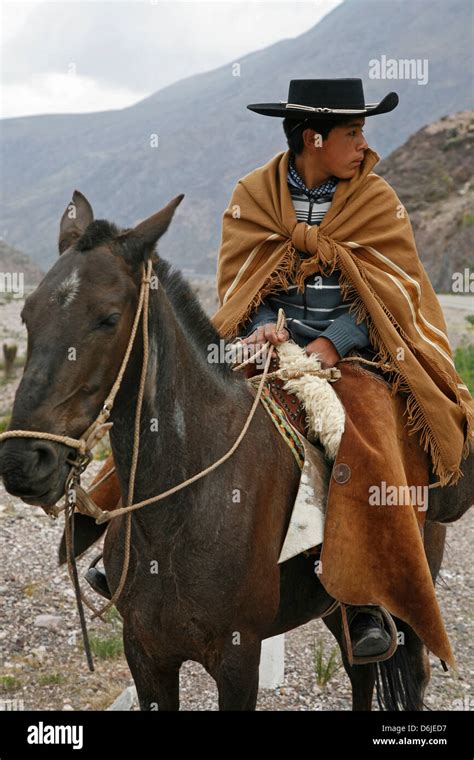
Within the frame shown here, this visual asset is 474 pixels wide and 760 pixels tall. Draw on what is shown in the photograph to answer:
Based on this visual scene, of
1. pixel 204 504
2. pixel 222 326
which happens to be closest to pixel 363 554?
pixel 204 504

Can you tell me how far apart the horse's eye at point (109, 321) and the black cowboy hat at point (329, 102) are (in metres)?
1.85

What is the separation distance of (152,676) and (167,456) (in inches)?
38.2

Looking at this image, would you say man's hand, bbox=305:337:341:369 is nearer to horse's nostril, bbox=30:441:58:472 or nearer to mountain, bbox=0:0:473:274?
horse's nostril, bbox=30:441:58:472

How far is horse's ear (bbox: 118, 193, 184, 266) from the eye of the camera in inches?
121

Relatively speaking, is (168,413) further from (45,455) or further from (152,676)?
(152,676)

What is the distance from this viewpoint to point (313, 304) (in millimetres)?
4406

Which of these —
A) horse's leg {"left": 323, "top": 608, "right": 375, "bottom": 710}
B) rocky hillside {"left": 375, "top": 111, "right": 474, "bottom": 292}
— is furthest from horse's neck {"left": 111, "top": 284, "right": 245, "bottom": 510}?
rocky hillside {"left": 375, "top": 111, "right": 474, "bottom": 292}

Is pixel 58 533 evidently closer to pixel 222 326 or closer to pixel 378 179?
pixel 222 326

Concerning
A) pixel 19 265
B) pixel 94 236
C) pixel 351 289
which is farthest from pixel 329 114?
pixel 19 265

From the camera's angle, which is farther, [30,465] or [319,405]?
[319,405]

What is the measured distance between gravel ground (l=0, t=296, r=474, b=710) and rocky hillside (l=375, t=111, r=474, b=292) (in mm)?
25048

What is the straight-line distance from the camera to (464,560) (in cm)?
865

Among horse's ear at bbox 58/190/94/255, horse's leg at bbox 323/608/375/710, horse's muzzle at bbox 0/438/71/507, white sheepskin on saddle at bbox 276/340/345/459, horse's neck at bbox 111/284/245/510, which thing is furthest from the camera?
horse's leg at bbox 323/608/375/710
